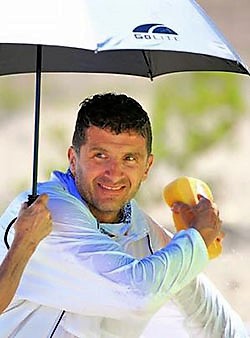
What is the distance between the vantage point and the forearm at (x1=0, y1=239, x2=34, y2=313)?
2496 millimetres

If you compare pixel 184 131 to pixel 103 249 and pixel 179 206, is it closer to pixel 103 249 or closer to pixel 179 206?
pixel 179 206

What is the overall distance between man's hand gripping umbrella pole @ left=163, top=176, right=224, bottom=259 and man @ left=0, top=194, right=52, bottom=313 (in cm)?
49

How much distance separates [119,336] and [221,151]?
352 cm

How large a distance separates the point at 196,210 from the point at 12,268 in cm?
69

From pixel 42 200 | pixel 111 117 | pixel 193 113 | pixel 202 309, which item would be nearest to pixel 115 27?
pixel 111 117

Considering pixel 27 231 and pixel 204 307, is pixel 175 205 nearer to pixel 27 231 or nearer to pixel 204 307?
pixel 204 307

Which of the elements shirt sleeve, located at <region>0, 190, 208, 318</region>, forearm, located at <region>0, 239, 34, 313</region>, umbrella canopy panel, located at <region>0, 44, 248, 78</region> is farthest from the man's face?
umbrella canopy panel, located at <region>0, 44, 248, 78</region>

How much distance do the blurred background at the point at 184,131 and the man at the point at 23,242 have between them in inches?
122

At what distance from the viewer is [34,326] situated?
2.74 meters

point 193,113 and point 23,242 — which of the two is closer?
point 23,242

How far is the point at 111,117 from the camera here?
2.83 m

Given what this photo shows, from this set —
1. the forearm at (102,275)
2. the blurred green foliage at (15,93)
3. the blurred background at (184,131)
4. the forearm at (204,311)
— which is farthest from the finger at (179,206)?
the blurred green foliage at (15,93)

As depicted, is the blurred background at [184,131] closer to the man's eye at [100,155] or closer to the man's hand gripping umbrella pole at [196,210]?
the man's hand gripping umbrella pole at [196,210]

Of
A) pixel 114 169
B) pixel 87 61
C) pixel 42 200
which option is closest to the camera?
pixel 42 200
